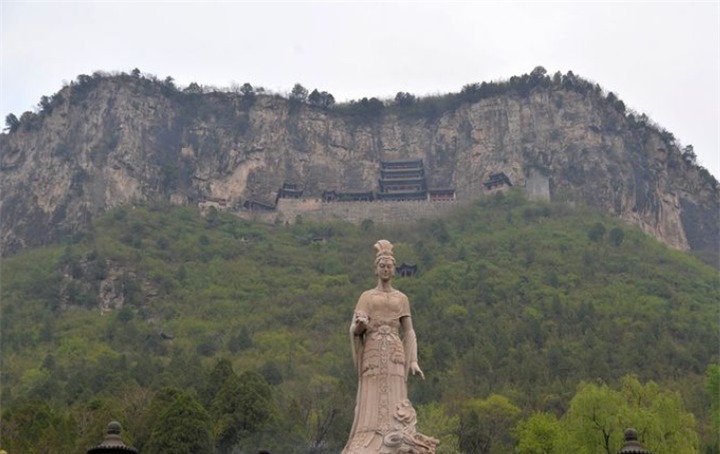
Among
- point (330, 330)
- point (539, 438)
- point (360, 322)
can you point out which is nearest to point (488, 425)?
point (539, 438)

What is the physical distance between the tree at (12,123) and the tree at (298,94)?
1019 inches

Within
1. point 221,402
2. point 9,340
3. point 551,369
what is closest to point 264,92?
point 9,340

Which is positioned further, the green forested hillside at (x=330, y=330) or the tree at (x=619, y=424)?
the green forested hillside at (x=330, y=330)

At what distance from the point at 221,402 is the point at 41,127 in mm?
82396

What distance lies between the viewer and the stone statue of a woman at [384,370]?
14852mm

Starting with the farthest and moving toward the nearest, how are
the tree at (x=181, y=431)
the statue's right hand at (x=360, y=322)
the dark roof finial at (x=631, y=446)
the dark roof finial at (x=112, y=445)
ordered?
1. the tree at (x=181, y=431)
2. the statue's right hand at (x=360, y=322)
3. the dark roof finial at (x=112, y=445)
4. the dark roof finial at (x=631, y=446)

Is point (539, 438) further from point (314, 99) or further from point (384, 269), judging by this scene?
point (314, 99)

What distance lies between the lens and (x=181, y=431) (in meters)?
33.9

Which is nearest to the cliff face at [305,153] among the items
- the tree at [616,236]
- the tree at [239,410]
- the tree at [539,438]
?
the tree at [616,236]

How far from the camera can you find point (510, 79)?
391 feet

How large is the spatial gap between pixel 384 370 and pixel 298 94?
107046 millimetres

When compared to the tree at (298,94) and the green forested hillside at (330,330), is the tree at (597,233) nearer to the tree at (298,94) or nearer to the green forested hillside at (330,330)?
the green forested hillside at (330,330)

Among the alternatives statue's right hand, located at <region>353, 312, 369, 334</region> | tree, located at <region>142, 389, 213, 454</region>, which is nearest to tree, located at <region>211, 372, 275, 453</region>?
tree, located at <region>142, 389, 213, 454</region>

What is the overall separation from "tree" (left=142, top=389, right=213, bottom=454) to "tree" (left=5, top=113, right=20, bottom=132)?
88.3 m
